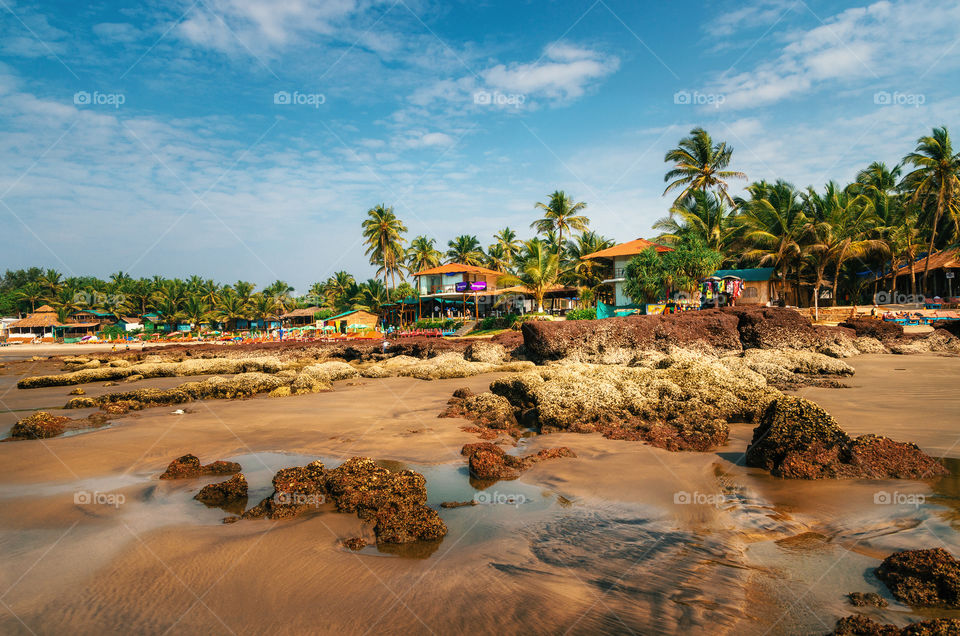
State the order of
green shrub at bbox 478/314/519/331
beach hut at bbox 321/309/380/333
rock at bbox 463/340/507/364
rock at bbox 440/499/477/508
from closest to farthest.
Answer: rock at bbox 440/499/477/508, rock at bbox 463/340/507/364, green shrub at bbox 478/314/519/331, beach hut at bbox 321/309/380/333

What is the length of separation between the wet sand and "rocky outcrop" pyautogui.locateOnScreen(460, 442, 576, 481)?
0.80ft

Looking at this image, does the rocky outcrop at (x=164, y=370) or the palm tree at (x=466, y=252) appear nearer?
the rocky outcrop at (x=164, y=370)

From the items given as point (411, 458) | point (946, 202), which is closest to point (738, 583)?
point (411, 458)

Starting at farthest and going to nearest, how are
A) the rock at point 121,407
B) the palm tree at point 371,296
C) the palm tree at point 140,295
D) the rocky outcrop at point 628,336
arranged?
1. the palm tree at point 140,295
2. the palm tree at point 371,296
3. the rocky outcrop at point 628,336
4. the rock at point 121,407

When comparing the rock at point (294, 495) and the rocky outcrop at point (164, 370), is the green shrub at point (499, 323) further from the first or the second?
the rock at point (294, 495)

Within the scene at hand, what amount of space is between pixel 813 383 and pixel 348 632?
1310 centimetres

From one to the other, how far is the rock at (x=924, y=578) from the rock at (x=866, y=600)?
0.17m

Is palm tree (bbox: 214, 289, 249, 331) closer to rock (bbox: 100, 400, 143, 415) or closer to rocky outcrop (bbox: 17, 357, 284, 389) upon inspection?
rocky outcrop (bbox: 17, 357, 284, 389)

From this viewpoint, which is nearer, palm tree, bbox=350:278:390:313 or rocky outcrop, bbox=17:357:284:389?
rocky outcrop, bbox=17:357:284:389

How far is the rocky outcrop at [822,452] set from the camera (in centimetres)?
602

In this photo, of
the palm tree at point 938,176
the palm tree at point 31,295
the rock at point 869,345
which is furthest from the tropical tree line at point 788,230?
the palm tree at point 31,295

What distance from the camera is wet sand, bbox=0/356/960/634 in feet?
12.0

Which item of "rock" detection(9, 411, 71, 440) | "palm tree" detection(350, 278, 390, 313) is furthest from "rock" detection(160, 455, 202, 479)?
"palm tree" detection(350, 278, 390, 313)

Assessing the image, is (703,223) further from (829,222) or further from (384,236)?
(384,236)
